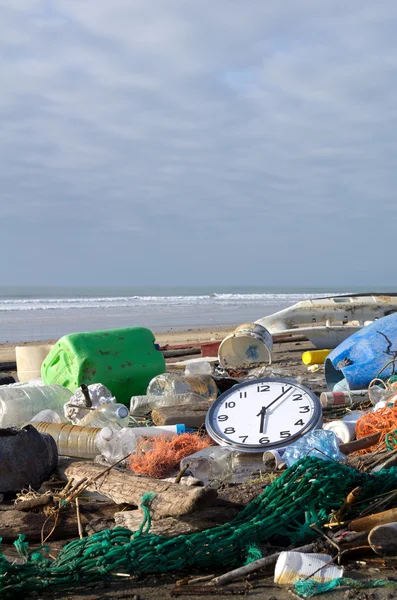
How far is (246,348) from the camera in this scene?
10398 mm

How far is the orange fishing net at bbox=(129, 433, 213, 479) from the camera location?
4465 mm

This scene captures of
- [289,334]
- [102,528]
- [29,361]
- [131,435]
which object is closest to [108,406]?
[131,435]

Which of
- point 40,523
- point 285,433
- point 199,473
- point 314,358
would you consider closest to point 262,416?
point 285,433

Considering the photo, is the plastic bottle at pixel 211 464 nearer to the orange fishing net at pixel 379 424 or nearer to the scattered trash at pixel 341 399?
the orange fishing net at pixel 379 424

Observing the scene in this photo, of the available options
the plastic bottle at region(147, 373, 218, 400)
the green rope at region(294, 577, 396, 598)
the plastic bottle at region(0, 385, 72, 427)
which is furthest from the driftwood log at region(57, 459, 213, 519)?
the plastic bottle at region(147, 373, 218, 400)

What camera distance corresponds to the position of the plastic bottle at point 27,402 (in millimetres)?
A: 6293

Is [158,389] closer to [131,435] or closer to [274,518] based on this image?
[131,435]

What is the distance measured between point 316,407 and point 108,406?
1.89 m

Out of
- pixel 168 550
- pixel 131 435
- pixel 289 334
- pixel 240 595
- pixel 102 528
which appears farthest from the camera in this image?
pixel 289 334

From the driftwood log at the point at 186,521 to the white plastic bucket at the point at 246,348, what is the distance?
6800mm

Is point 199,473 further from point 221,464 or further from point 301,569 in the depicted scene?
point 301,569

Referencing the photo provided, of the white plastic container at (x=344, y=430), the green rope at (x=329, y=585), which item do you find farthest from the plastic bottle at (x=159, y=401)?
the green rope at (x=329, y=585)

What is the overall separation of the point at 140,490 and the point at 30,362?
6145 mm

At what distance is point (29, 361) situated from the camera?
9.19 meters
